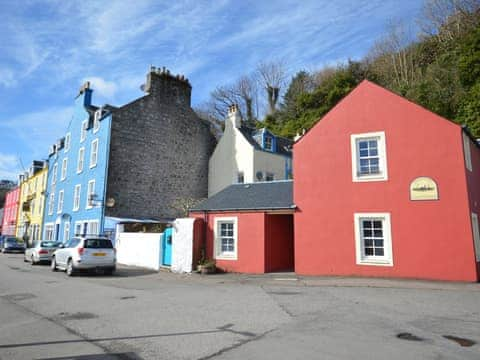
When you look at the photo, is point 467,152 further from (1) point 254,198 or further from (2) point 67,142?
(2) point 67,142

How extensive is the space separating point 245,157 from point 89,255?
14.8 m

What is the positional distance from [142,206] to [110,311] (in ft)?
61.5

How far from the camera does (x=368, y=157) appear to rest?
14453mm

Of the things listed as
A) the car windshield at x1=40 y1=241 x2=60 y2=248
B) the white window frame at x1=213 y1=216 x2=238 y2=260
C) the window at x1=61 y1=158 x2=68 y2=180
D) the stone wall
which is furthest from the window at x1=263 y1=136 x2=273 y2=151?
the window at x1=61 y1=158 x2=68 y2=180

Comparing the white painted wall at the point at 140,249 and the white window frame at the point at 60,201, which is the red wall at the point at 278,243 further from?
the white window frame at the point at 60,201

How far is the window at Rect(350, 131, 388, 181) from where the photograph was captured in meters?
14.1

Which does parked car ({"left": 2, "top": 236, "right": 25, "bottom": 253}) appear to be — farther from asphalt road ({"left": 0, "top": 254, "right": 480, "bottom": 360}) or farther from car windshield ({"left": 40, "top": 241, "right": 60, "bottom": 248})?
asphalt road ({"left": 0, "top": 254, "right": 480, "bottom": 360})

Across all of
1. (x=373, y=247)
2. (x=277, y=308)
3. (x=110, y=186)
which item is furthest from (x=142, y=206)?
(x=277, y=308)

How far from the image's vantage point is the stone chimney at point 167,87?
28.4 metres

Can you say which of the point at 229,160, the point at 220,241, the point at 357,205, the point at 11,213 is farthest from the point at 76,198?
the point at 11,213

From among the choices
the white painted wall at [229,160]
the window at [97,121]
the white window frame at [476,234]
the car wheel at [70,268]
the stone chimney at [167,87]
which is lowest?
the car wheel at [70,268]

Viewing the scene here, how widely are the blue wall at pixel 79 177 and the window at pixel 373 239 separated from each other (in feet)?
58.9

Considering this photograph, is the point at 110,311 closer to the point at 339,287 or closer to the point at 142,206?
the point at 339,287

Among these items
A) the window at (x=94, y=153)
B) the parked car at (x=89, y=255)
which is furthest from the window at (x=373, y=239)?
the window at (x=94, y=153)
